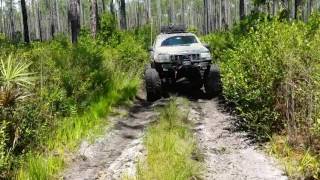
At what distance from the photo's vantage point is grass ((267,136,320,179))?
582 centimetres

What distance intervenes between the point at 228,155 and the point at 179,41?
688cm

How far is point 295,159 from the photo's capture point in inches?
253

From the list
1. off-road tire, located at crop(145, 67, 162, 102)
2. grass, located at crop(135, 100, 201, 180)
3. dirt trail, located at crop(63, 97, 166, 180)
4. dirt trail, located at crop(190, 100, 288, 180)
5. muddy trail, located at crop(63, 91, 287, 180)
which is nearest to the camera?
grass, located at crop(135, 100, 201, 180)

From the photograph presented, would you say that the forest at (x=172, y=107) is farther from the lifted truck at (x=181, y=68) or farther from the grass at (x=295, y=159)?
the lifted truck at (x=181, y=68)

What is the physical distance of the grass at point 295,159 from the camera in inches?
229

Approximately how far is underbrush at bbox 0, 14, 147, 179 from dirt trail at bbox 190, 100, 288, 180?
203 cm

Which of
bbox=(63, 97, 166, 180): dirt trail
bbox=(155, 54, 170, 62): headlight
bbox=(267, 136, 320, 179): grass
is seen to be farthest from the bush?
bbox=(155, 54, 170, 62): headlight

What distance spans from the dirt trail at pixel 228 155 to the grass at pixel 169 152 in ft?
0.77

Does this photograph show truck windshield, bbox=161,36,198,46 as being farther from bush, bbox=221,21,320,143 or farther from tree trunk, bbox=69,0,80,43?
tree trunk, bbox=69,0,80,43

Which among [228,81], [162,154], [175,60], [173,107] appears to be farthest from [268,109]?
[175,60]

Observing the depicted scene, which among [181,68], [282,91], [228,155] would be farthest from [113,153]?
[181,68]

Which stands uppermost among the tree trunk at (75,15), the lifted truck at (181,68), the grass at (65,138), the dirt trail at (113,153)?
the tree trunk at (75,15)

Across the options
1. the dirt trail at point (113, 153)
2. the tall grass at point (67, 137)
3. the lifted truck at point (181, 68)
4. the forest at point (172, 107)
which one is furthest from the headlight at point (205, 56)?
the dirt trail at point (113, 153)

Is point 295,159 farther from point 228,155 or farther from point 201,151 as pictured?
point 201,151
